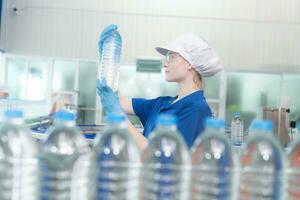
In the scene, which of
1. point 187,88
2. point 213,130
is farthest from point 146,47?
point 213,130

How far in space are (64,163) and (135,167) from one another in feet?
0.36

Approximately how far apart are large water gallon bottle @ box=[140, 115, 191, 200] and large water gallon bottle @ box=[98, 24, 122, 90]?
3.05ft

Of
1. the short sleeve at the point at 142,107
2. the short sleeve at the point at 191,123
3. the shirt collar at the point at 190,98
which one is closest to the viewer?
the short sleeve at the point at 191,123

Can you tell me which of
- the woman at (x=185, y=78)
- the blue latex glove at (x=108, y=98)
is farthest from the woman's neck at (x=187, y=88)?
the blue latex glove at (x=108, y=98)

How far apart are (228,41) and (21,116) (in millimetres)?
6629

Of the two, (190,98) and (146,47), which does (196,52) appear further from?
(146,47)

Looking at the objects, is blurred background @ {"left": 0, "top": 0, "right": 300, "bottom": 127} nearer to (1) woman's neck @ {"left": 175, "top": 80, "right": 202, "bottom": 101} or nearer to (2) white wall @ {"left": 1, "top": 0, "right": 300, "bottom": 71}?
(2) white wall @ {"left": 1, "top": 0, "right": 300, "bottom": 71}

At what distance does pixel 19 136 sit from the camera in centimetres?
65

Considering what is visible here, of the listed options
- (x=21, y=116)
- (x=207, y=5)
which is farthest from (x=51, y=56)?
(x=21, y=116)

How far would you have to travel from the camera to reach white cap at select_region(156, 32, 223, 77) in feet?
5.04

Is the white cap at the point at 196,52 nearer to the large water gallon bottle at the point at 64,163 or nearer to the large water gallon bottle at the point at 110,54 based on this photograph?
the large water gallon bottle at the point at 110,54

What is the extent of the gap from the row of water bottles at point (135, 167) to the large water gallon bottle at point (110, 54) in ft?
3.05

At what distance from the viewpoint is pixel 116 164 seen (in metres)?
0.64

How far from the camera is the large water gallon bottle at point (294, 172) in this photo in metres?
0.65
